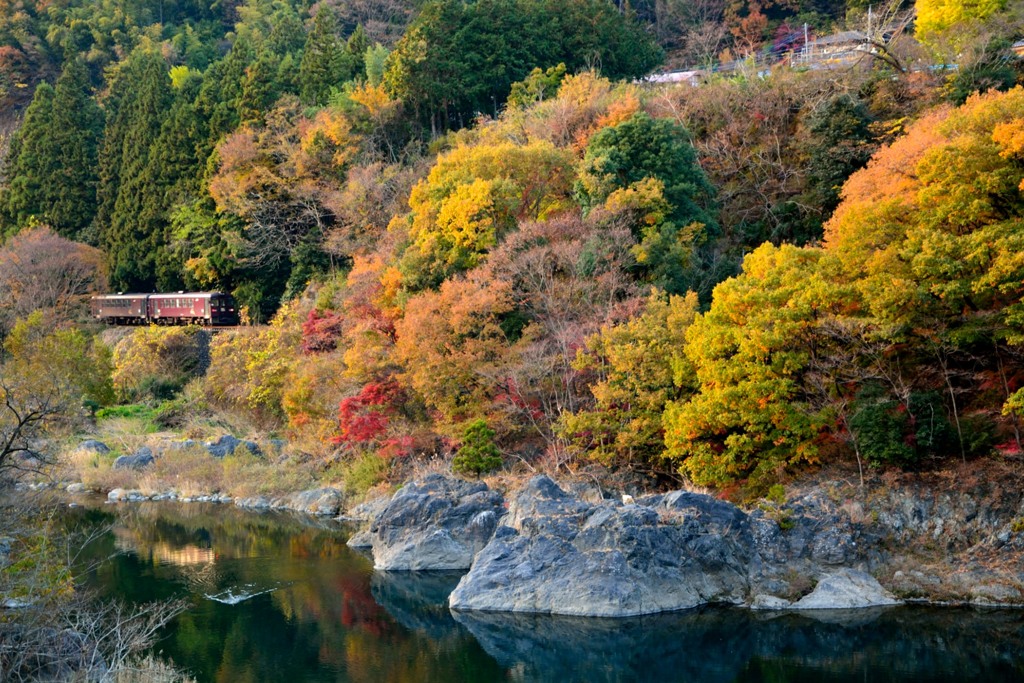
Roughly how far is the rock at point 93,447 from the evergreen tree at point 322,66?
67.0ft

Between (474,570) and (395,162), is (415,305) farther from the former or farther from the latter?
(395,162)

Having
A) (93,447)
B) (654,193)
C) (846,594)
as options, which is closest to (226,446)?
(93,447)

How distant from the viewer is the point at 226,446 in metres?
37.9

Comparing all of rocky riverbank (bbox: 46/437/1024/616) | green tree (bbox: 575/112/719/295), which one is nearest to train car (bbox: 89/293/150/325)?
green tree (bbox: 575/112/719/295)

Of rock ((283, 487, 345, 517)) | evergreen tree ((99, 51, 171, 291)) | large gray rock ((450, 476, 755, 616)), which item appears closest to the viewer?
large gray rock ((450, 476, 755, 616))

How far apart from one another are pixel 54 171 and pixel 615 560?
4654 centimetres

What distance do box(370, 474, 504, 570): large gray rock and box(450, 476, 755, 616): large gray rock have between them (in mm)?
2500

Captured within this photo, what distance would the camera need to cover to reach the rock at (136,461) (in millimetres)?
37062

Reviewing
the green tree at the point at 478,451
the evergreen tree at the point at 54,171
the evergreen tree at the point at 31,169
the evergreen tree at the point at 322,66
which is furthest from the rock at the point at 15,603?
the evergreen tree at the point at 31,169

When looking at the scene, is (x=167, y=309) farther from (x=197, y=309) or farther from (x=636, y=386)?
(x=636, y=386)

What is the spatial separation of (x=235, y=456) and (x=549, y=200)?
44.8ft

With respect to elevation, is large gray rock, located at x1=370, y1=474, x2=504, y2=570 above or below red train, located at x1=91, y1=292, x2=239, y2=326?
above

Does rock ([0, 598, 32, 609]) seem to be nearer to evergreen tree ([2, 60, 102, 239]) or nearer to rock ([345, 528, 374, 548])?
rock ([345, 528, 374, 548])

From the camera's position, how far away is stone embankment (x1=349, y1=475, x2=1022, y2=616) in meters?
22.3
